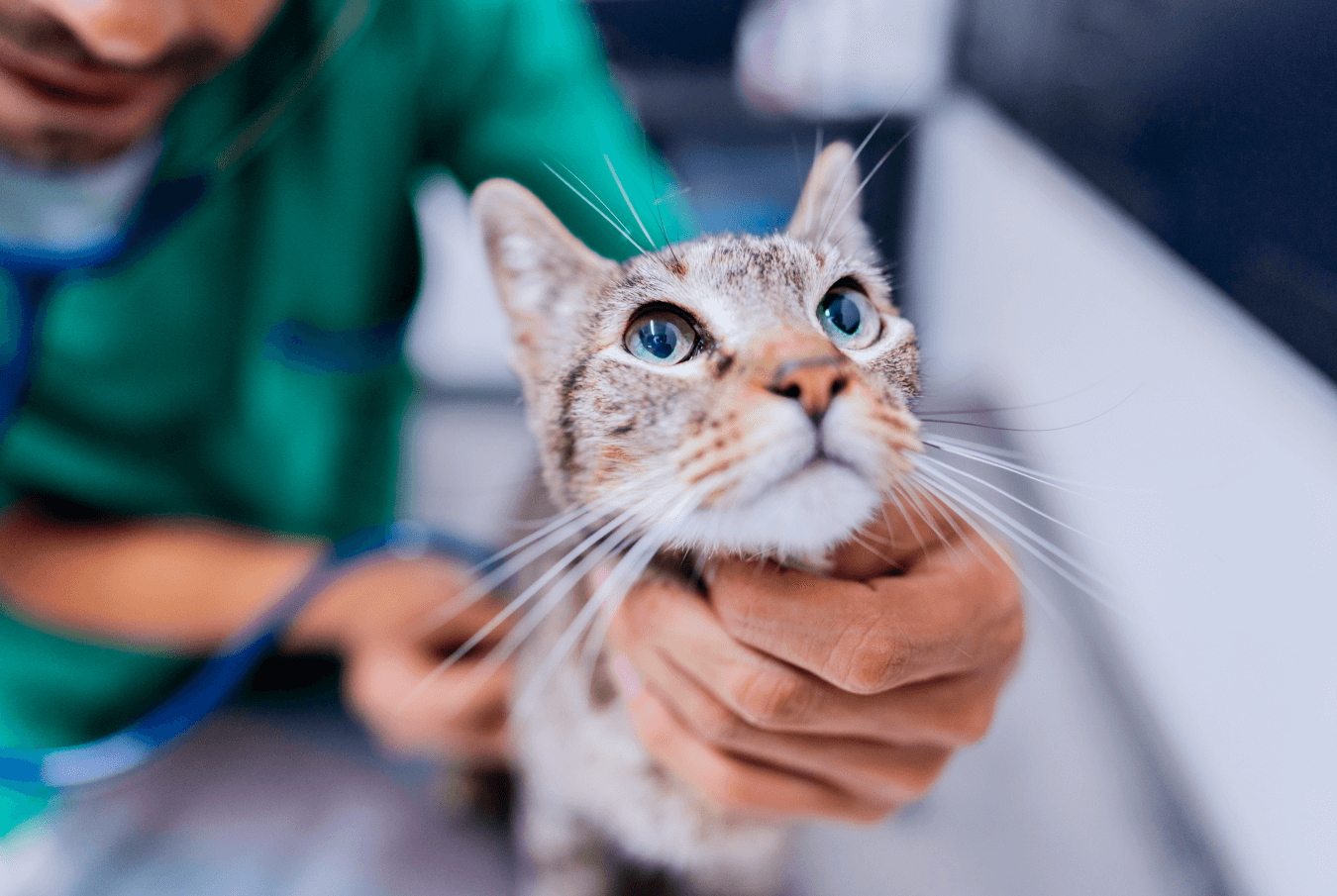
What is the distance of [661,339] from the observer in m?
0.31

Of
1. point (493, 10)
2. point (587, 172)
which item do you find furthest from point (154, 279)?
point (587, 172)

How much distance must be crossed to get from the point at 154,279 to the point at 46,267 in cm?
19

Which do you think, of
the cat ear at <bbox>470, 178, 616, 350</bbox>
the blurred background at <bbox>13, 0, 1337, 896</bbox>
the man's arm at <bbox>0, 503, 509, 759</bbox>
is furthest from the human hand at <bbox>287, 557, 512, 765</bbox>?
the cat ear at <bbox>470, 178, 616, 350</bbox>

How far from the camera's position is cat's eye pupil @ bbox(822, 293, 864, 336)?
12.8 inches

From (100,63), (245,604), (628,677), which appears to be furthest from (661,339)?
(245,604)

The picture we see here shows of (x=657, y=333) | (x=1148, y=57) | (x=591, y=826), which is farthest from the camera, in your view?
(x=591, y=826)

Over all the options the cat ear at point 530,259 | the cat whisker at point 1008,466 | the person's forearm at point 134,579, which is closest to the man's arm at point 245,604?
the person's forearm at point 134,579

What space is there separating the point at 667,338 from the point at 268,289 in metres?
0.63

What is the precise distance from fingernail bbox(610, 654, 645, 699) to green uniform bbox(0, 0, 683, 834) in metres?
0.34

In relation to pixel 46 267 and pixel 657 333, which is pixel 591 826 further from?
pixel 46 267

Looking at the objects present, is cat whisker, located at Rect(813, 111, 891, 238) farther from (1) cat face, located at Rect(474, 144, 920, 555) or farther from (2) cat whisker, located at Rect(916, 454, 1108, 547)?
(2) cat whisker, located at Rect(916, 454, 1108, 547)

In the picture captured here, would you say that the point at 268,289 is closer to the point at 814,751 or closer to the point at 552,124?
the point at 552,124

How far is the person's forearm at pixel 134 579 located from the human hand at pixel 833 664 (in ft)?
1.64

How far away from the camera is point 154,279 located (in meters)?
0.67
